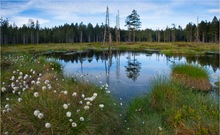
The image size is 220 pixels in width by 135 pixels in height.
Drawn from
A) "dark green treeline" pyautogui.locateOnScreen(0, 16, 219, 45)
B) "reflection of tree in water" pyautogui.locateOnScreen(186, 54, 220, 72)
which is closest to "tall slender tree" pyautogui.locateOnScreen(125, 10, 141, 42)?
"dark green treeline" pyautogui.locateOnScreen(0, 16, 219, 45)

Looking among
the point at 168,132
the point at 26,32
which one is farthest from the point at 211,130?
the point at 26,32

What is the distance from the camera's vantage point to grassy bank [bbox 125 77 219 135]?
575cm

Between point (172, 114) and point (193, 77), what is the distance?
272 inches

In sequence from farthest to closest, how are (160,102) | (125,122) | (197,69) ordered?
(197,69), (160,102), (125,122)

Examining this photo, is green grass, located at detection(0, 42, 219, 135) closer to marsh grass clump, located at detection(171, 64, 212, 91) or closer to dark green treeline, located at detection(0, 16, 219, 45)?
marsh grass clump, located at detection(171, 64, 212, 91)

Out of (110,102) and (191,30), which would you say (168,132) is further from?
(191,30)

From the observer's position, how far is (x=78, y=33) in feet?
422

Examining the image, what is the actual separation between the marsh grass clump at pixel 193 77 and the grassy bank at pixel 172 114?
4.38 meters

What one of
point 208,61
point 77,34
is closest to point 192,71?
point 208,61

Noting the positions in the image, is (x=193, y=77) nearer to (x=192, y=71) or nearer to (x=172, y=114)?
(x=192, y=71)

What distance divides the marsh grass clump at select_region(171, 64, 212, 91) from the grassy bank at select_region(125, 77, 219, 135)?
4376mm

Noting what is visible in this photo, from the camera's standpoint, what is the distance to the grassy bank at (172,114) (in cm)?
575

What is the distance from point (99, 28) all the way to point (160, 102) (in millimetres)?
125929

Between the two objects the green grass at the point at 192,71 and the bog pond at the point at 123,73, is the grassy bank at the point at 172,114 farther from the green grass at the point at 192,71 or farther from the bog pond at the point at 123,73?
the green grass at the point at 192,71
